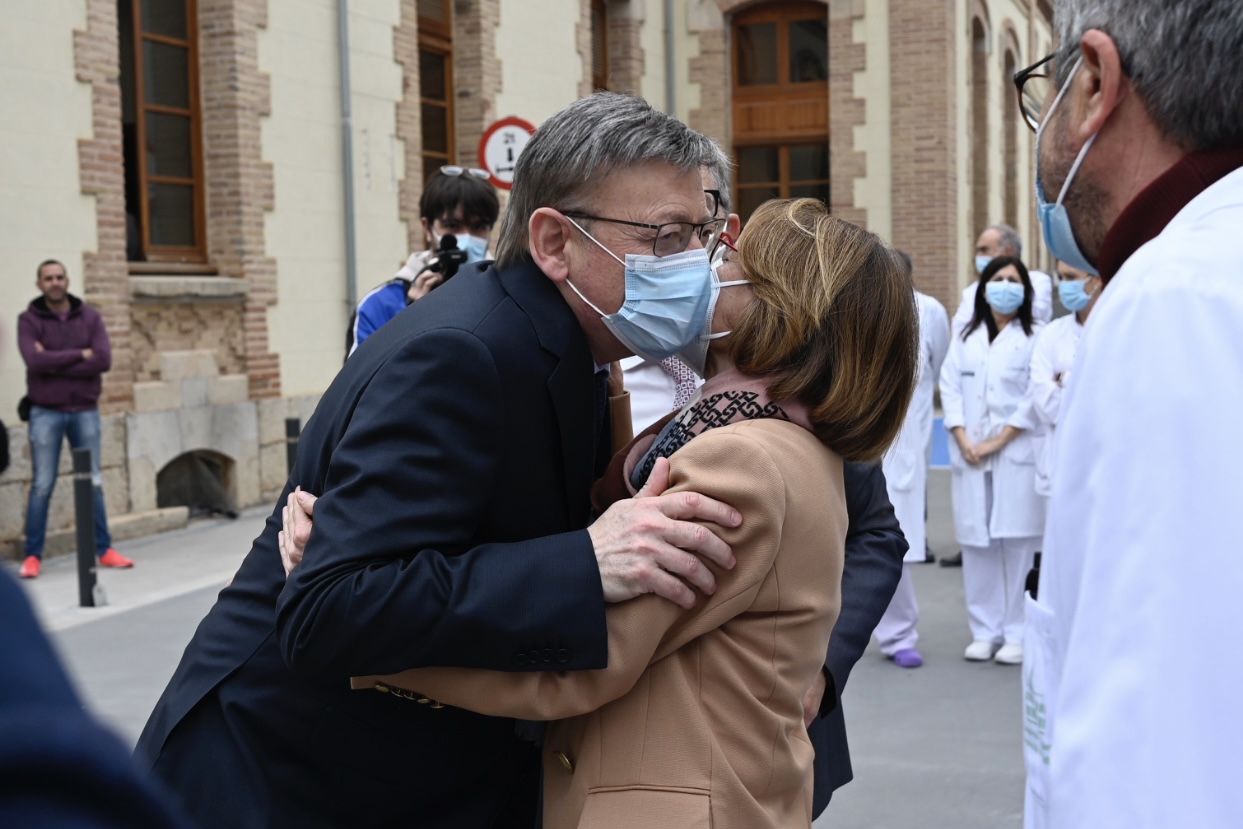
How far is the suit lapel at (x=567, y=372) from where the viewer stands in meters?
2.05

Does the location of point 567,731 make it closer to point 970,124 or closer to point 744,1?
point 744,1

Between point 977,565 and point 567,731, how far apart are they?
5.61 m

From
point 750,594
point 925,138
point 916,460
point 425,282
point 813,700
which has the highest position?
point 925,138

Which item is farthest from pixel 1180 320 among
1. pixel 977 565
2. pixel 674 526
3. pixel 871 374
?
pixel 977 565

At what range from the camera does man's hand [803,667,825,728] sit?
2533 millimetres

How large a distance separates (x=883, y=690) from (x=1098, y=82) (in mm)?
5403

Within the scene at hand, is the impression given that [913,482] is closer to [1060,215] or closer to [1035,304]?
[1035,304]

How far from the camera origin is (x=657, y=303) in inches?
89.0

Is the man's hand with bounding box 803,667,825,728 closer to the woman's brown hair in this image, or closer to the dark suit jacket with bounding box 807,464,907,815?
the dark suit jacket with bounding box 807,464,907,815

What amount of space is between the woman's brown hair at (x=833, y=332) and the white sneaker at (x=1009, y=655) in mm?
5185

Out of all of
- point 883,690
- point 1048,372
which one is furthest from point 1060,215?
point 1048,372

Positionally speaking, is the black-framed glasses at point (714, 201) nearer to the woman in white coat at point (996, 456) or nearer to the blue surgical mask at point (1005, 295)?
the woman in white coat at point (996, 456)

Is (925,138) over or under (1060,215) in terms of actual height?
over

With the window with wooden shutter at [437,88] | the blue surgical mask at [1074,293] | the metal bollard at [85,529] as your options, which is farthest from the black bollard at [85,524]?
the window with wooden shutter at [437,88]
